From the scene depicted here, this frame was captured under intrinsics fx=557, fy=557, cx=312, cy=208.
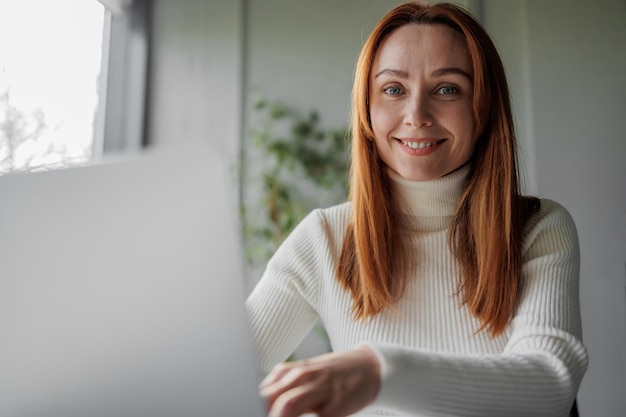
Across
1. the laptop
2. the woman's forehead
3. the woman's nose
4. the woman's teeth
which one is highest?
the woman's forehead

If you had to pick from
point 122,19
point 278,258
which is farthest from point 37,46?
point 278,258

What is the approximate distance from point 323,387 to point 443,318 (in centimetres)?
47

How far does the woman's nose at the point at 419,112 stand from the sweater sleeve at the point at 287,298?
25 centimetres

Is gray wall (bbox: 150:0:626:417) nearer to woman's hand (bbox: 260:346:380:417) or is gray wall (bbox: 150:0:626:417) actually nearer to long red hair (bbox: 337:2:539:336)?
long red hair (bbox: 337:2:539:336)

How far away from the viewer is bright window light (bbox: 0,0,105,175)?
5.50ft

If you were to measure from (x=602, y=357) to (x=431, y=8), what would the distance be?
5.07 feet

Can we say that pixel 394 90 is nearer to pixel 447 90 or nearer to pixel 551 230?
pixel 447 90

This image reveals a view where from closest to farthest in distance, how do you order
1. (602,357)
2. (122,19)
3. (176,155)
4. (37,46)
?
(176,155)
(37,46)
(602,357)
(122,19)

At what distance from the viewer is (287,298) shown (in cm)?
97

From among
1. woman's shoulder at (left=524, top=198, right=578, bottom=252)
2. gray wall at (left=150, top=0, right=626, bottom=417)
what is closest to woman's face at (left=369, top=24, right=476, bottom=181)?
woman's shoulder at (left=524, top=198, right=578, bottom=252)

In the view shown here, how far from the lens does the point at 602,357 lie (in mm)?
1979

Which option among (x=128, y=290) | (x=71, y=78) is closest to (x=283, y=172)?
(x=71, y=78)

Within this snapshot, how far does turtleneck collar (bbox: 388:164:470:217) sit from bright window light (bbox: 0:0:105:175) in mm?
1091

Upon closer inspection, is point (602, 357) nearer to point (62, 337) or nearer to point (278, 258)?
point (278, 258)
